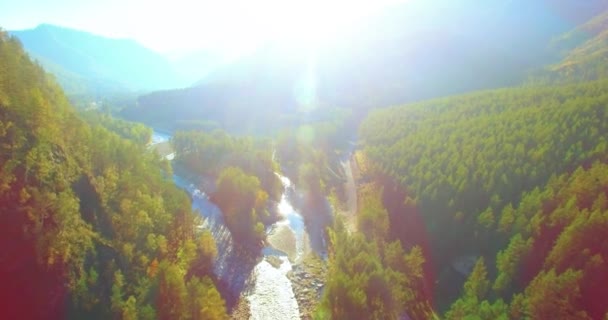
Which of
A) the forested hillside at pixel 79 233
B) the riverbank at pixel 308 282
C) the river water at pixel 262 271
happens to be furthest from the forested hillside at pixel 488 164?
the forested hillside at pixel 79 233

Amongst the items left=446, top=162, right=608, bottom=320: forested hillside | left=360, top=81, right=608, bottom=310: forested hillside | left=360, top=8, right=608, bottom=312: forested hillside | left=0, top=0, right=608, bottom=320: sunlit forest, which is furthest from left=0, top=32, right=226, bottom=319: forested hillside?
left=360, top=81, right=608, bottom=310: forested hillside

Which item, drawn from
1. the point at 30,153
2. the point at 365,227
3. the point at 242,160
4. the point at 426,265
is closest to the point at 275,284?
the point at 365,227

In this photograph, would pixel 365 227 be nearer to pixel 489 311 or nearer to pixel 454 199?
pixel 454 199

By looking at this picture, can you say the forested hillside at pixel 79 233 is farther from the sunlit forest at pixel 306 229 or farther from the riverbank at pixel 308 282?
the riverbank at pixel 308 282

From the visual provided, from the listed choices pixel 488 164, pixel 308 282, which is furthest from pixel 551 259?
pixel 308 282

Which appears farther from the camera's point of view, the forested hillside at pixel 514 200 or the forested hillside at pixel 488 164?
the forested hillside at pixel 488 164

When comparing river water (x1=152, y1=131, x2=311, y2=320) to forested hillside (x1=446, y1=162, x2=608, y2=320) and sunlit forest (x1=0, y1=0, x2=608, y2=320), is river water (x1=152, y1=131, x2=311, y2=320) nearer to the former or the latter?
sunlit forest (x1=0, y1=0, x2=608, y2=320)
